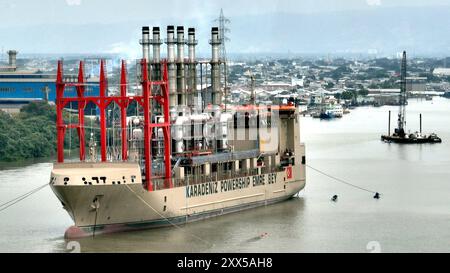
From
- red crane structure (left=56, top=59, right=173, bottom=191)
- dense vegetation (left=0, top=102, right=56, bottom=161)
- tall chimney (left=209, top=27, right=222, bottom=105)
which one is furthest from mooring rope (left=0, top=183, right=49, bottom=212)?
dense vegetation (left=0, top=102, right=56, bottom=161)

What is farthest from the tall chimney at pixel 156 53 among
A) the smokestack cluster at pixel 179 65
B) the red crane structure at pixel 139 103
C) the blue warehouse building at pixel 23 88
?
the blue warehouse building at pixel 23 88

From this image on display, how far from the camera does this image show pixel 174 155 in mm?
24469

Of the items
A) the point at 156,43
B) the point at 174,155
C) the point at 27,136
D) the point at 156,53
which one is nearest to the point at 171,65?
the point at 156,53

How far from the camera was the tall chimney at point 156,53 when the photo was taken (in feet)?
89.5

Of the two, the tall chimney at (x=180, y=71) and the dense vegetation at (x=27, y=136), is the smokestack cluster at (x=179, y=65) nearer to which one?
the tall chimney at (x=180, y=71)

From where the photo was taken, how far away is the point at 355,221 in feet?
77.7

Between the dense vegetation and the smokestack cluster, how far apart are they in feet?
33.2

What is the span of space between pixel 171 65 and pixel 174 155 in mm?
3320

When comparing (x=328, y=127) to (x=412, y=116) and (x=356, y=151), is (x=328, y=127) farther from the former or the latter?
(x=356, y=151)

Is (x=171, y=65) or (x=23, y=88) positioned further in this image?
(x=23, y=88)

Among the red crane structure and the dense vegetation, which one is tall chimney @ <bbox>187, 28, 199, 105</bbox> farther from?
the dense vegetation

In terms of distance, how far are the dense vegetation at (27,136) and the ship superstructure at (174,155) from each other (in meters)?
9.73

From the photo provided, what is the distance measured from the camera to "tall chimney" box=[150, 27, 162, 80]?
27.3 meters

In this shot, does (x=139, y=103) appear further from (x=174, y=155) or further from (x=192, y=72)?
(x=192, y=72)
